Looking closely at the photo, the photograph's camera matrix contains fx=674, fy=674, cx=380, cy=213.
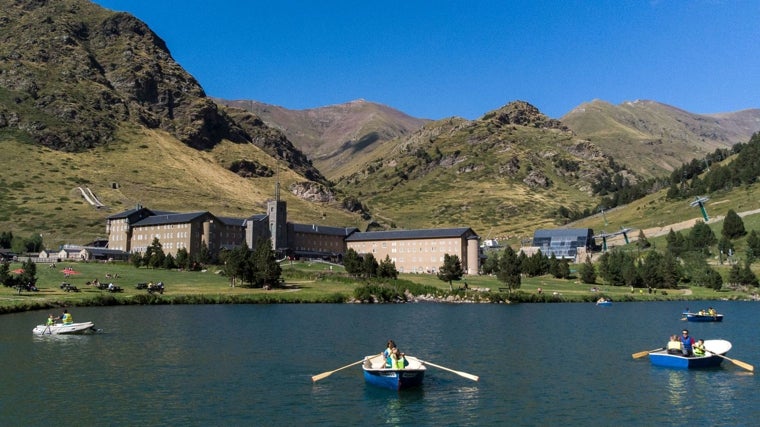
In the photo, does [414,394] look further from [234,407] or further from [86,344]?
[86,344]

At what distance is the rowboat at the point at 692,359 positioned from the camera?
49.3 meters

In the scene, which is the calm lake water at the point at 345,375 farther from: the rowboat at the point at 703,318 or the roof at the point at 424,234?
the roof at the point at 424,234

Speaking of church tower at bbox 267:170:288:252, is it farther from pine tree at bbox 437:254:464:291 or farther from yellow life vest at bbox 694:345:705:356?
yellow life vest at bbox 694:345:705:356

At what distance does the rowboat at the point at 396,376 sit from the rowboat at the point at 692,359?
1997 centimetres

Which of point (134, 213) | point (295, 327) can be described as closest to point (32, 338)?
point (295, 327)

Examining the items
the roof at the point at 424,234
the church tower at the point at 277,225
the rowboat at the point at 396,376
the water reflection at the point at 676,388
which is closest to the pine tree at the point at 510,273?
the roof at the point at 424,234

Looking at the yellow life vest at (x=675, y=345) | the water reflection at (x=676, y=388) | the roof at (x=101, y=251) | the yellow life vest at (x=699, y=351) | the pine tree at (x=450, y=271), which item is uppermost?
the roof at (x=101, y=251)

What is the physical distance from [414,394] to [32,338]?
3880cm

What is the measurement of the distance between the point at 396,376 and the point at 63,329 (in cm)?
3860

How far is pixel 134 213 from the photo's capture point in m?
192

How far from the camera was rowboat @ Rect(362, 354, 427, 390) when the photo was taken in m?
40.3

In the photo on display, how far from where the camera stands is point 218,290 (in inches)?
4375

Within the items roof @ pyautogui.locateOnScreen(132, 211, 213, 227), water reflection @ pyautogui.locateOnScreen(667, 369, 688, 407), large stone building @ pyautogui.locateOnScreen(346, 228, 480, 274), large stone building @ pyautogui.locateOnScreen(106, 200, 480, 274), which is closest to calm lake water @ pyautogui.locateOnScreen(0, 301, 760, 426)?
water reflection @ pyautogui.locateOnScreen(667, 369, 688, 407)

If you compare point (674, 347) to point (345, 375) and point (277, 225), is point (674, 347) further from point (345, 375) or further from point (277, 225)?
point (277, 225)
